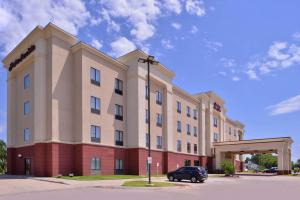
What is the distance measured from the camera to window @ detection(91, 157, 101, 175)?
1512 inches

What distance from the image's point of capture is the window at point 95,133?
38.9 meters

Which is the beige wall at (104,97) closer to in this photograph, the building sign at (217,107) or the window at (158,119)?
the window at (158,119)

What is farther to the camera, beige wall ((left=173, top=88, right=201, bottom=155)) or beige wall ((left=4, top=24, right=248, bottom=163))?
beige wall ((left=173, top=88, right=201, bottom=155))

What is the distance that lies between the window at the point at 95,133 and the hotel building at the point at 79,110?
0.36 ft

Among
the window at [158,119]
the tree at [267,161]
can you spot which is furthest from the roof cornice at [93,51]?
the tree at [267,161]

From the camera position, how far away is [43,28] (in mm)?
37344

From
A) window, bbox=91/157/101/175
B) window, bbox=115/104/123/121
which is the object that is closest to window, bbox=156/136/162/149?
window, bbox=115/104/123/121

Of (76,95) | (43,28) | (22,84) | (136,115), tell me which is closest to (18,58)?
(22,84)

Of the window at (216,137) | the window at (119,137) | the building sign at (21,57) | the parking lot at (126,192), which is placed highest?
the building sign at (21,57)

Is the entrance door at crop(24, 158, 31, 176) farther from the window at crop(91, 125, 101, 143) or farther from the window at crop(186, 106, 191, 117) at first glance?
the window at crop(186, 106, 191, 117)

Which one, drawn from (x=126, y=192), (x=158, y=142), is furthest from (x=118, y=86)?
(x=126, y=192)

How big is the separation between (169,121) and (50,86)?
20807 millimetres

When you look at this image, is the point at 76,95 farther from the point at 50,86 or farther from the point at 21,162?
the point at 21,162

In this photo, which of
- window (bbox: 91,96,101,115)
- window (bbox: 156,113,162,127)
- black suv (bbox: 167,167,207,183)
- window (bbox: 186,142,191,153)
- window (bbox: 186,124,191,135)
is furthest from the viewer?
window (bbox: 186,124,191,135)
